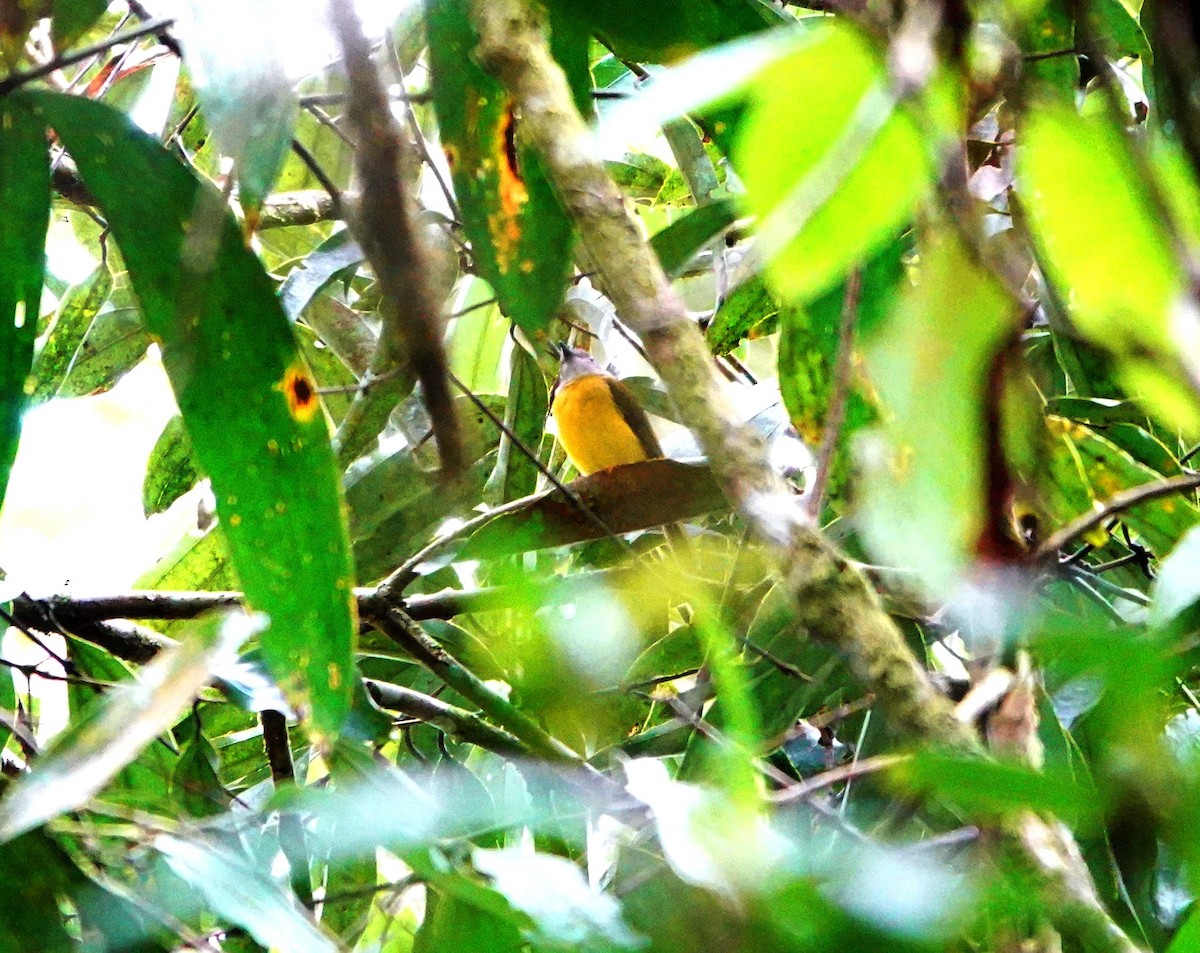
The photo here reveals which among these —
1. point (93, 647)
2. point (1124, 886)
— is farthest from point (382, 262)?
point (93, 647)

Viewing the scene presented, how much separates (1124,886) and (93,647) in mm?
1045

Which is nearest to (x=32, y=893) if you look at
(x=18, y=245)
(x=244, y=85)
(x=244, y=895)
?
(x=244, y=895)

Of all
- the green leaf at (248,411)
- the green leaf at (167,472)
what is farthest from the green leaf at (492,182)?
the green leaf at (167,472)

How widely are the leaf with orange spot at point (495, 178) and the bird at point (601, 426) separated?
1.54 m

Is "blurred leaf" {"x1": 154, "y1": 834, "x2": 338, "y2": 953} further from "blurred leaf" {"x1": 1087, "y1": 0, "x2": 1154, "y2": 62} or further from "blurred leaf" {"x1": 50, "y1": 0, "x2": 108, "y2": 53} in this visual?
"blurred leaf" {"x1": 1087, "y1": 0, "x2": 1154, "y2": 62}

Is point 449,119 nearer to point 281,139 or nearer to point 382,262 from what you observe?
point 281,139

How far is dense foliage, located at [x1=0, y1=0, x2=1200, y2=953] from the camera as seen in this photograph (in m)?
0.45

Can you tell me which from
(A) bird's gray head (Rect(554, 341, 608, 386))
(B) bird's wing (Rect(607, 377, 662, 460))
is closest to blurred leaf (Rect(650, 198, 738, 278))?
(B) bird's wing (Rect(607, 377, 662, 460))

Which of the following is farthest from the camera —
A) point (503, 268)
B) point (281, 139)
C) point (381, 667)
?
point (381, 667)

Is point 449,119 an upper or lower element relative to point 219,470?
upper

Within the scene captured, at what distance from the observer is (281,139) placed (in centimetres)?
78

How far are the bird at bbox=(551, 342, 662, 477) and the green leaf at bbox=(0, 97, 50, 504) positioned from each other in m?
1.72

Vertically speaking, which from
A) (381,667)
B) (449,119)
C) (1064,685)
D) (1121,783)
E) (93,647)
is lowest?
(381,667)

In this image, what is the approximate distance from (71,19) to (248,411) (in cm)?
32
